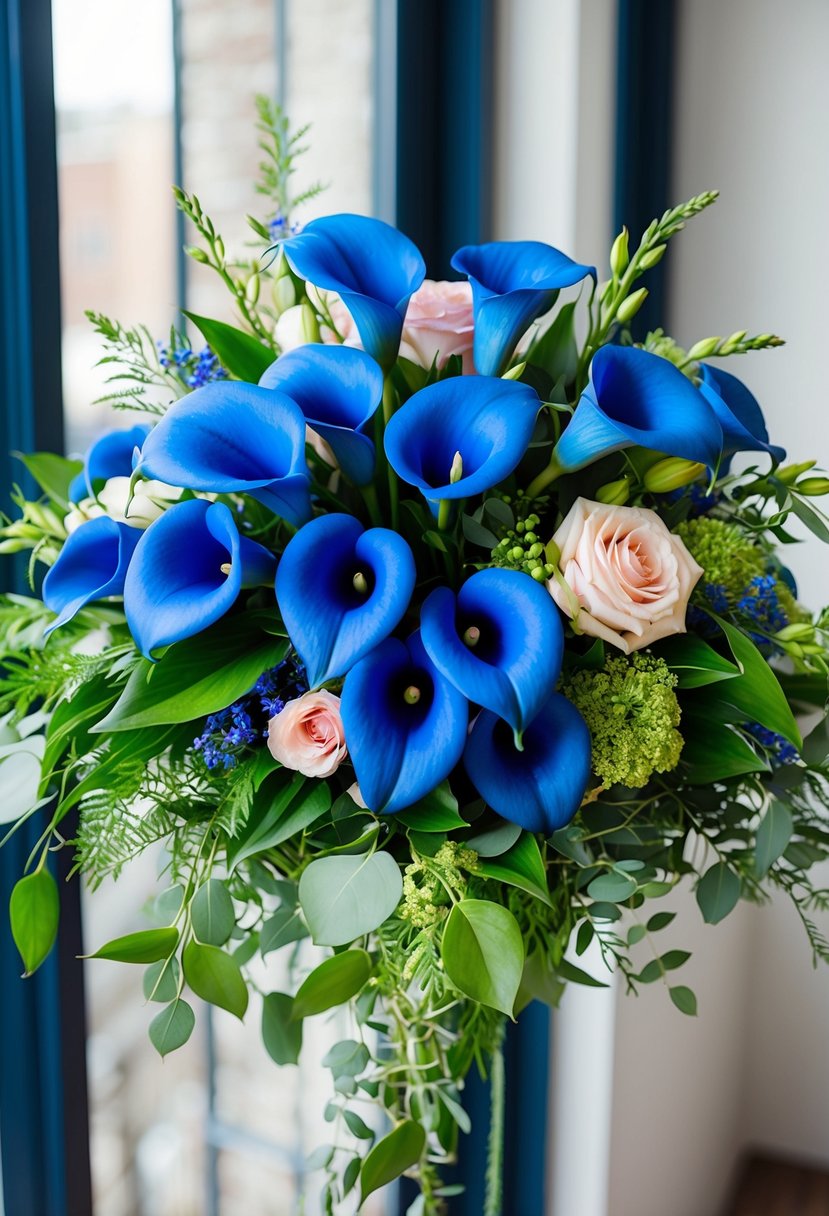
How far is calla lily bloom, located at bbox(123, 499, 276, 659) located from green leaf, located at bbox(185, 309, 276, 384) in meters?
0.13

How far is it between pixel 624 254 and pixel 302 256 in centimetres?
18

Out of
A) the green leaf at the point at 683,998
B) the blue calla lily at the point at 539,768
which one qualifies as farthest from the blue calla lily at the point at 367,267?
the green leaf at the point at 683,998

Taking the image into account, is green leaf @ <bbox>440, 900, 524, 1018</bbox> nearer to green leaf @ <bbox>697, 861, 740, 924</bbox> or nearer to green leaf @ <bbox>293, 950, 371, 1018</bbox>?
green leaf @ <bbox>293, 950, 371, 1018</bbox>

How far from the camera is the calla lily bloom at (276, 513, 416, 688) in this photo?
48 cm

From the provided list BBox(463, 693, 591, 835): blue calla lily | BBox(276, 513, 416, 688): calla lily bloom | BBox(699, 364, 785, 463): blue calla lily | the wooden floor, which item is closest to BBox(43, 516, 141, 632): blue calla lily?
BBox(276, 513, 416, 688): calla lily bloom

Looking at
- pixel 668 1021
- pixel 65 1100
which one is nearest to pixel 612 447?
pixel 65 1100

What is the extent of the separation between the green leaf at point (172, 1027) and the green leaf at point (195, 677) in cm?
15

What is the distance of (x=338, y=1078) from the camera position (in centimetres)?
68

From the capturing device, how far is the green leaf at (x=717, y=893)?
63 centimetres

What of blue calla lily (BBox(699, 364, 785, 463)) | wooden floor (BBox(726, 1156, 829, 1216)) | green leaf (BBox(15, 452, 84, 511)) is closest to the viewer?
blue calla lily (BBox(699, 364, 785, 463))

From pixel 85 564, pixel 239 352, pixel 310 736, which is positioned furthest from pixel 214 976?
pixel 239 352

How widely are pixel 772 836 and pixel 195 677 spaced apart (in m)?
0.34

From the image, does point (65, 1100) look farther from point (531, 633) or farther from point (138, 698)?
point (531, 633)

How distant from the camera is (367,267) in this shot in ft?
1.89
